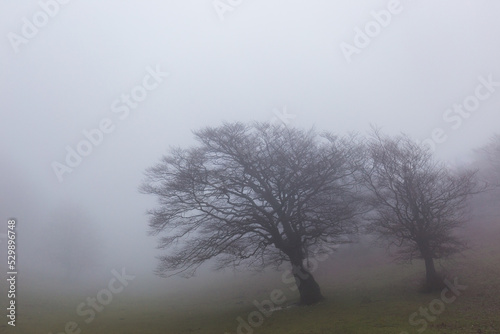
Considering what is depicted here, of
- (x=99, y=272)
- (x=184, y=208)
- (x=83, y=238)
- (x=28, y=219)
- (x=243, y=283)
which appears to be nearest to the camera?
(x=184, y=208)

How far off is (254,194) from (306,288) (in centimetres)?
743

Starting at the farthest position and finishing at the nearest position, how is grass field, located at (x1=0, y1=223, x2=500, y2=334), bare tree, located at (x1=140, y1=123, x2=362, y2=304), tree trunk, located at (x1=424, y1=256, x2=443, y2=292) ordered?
bare tree, located at (x1=140, y1=123, x2=362, y2=304), tree trunk, located at (x1=424, y1=256, x2=443, y2=292), grass field, located at (x1=0, y1=223, x2=500, y2=334)

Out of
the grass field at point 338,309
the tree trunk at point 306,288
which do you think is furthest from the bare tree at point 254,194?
the grass field at point 338,309

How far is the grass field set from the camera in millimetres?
15492

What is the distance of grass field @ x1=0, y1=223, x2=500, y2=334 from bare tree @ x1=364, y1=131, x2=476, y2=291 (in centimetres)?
273

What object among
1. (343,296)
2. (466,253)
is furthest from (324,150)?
(466,253)

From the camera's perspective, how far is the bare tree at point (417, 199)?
20.8 metres

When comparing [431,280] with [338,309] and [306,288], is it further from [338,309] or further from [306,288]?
[306,288]

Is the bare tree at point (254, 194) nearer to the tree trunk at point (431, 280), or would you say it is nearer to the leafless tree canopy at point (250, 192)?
the leafless tree canopy at point (250, 192)

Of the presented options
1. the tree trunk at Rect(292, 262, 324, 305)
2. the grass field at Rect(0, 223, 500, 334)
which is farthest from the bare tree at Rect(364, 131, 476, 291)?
the tree trunk at Rect(292, 262, 324, 305)

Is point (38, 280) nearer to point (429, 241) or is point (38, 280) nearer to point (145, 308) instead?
point (145, 308)

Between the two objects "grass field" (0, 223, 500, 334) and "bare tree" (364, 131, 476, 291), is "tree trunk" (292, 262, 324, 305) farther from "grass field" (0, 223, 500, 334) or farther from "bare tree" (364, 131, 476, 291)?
"bare tree" (364, 131, 476, 291)

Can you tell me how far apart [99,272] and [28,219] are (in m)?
20.4

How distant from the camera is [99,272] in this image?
6819cm
